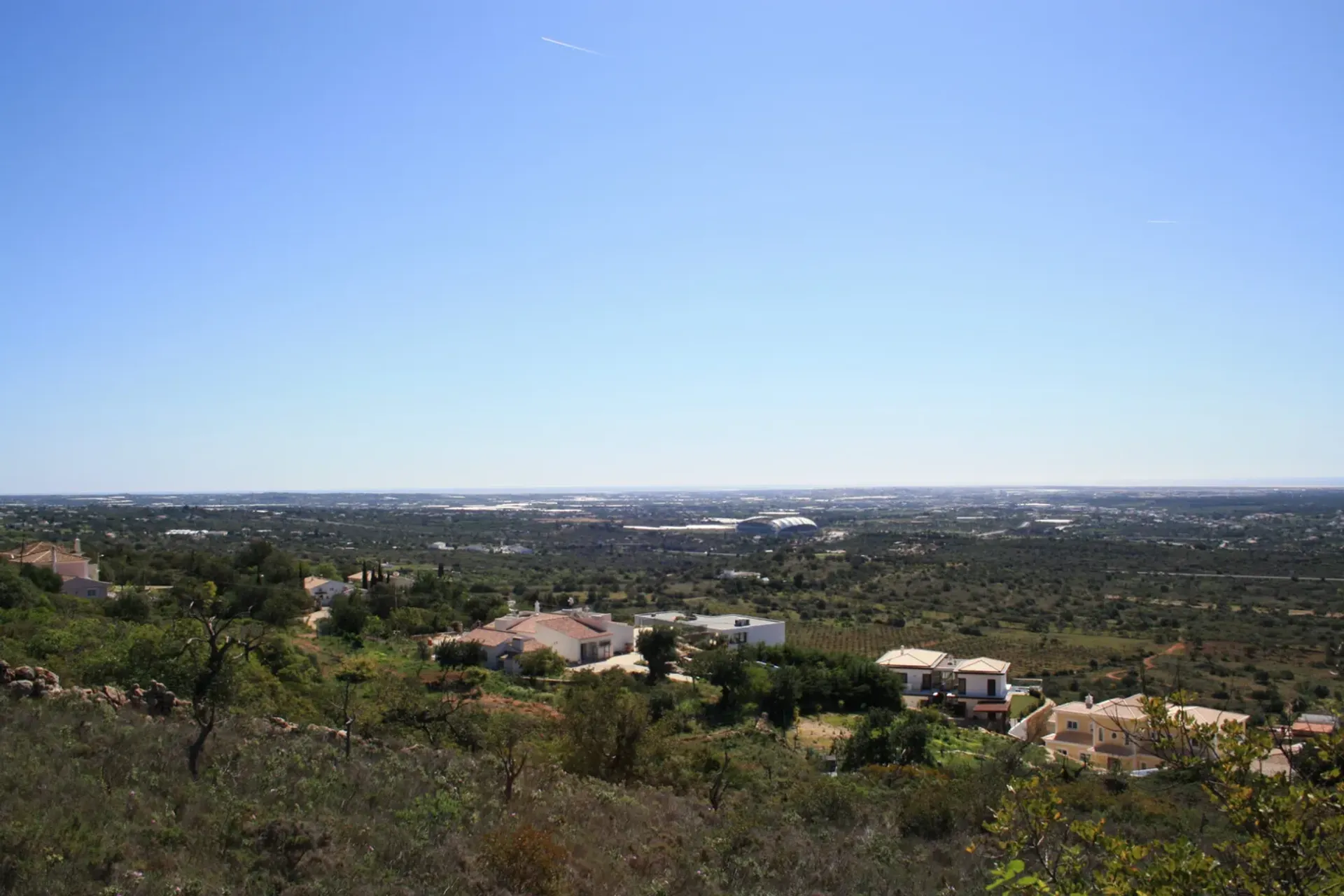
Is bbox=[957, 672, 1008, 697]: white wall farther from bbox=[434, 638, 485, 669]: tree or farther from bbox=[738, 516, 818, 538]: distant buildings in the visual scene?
bbox=[738, 516, 818, 538]: distant buildings

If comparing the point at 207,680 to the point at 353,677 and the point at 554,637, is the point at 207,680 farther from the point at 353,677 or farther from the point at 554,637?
the point at 554,637

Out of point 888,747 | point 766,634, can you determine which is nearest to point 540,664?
point 766,634

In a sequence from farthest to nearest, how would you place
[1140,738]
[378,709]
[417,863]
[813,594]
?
[813,594] < [378,709] < [417,863] < [1140,738]

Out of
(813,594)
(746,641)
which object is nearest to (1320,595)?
(813,594)

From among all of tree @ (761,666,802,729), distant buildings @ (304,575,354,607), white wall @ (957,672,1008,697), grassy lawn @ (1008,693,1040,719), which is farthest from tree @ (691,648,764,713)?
distant buildings @ (304,575,354,607)

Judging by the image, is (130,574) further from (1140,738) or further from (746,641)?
(1140,738)

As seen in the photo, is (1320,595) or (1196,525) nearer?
(1320,595)
